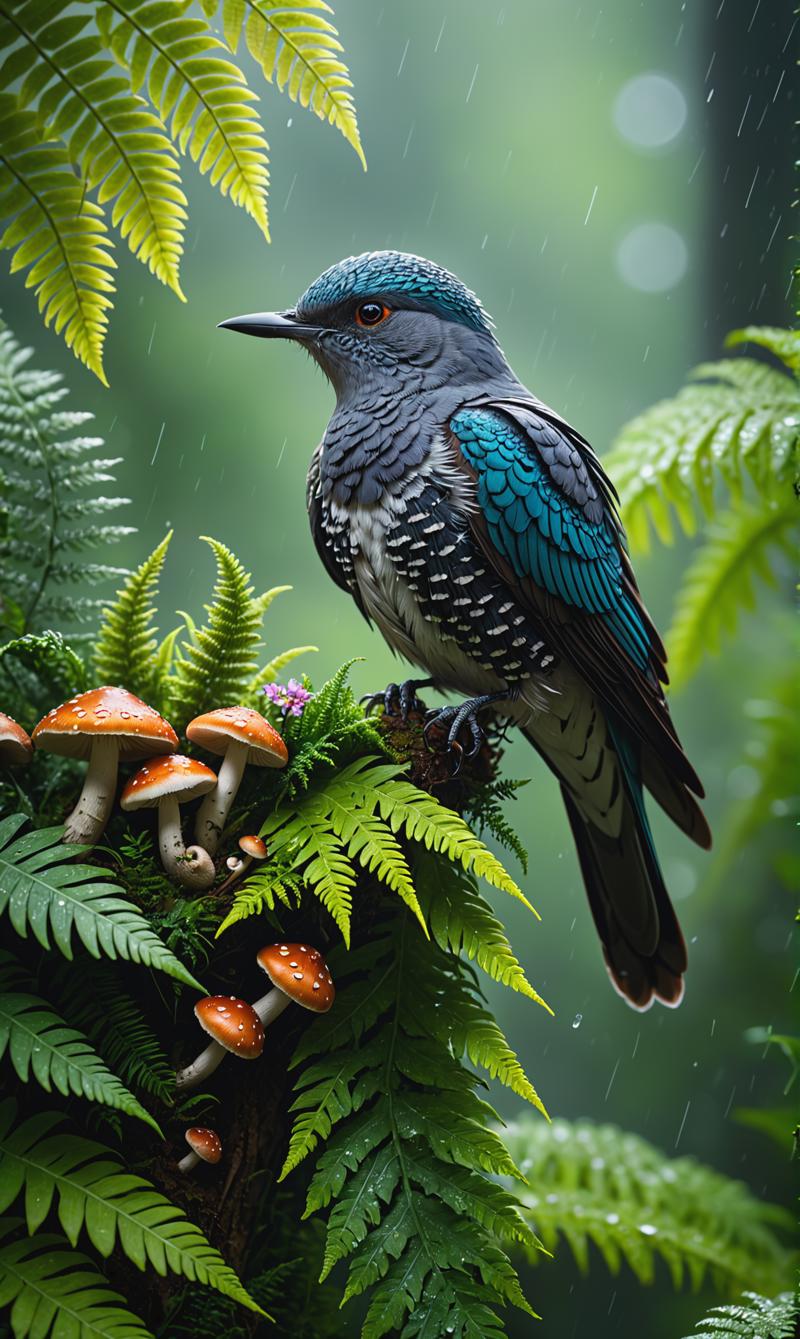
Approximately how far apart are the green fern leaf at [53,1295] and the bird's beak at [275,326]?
1247 millimetres

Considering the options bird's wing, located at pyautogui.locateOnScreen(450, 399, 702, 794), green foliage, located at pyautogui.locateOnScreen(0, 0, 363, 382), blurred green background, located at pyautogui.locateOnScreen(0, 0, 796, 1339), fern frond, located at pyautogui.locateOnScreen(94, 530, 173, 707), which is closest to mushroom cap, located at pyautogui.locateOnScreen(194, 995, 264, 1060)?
fern frond, located at pyautogui.locateOnScreen(94, 530, 173, 707)

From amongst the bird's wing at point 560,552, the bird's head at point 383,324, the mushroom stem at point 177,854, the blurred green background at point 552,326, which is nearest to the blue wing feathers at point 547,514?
the bird's wing at point 560,552

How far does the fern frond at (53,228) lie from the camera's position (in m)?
1.26

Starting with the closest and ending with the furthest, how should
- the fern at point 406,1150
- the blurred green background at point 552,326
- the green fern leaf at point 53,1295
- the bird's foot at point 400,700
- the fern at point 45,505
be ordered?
the green fern leaf at point 53,1295, the fern at point 406,1150, the bird's foot at point 400,700, the fern at point 45,505, the blurred green background at point 552,326

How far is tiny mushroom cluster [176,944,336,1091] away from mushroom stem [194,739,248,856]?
0.17m

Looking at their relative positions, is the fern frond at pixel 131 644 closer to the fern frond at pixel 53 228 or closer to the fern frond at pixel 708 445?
the fern frond at pixel 53 228

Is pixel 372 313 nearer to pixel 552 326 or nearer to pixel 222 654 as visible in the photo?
Result: pixel 222 654

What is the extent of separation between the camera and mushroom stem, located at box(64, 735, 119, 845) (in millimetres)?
1316

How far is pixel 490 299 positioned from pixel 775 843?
2.30 metres

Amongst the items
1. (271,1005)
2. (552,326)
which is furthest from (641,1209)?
(552,326)

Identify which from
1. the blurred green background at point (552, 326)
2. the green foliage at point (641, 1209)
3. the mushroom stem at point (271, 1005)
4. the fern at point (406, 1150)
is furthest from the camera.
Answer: the blurred green background at point (552, 326)

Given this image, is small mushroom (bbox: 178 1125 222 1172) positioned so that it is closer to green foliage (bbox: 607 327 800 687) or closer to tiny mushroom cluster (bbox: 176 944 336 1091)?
tiny mushroom cluster (bbox: 176 944 336 1091)

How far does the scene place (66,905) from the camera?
1114mm

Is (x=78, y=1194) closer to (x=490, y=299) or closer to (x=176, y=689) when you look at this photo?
(x=176, y=689)
